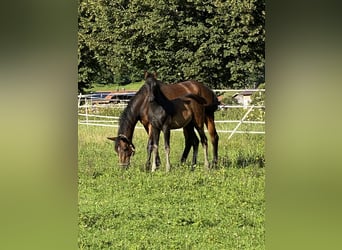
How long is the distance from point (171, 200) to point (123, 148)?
0.42m

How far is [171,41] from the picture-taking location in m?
2.70

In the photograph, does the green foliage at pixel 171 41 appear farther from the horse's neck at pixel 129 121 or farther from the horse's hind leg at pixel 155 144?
the horse's hind leg at pixel 155 144

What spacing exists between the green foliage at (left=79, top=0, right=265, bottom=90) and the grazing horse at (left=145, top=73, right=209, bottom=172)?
0.12m

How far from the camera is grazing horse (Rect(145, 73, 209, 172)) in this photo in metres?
2.78

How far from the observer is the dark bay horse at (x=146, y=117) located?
274cm

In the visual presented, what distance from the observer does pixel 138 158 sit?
2852mm

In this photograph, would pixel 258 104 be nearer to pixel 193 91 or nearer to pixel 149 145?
pixel 193 91

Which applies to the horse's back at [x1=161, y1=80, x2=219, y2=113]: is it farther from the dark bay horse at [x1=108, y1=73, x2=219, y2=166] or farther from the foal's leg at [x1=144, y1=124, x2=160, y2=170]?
the foal's leg at [x1=144, y1=124, x2=160, y2=170]

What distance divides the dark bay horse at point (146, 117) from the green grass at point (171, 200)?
0.04 metres

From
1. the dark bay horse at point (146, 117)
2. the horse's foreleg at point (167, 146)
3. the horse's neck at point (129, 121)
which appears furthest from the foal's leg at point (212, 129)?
the horse's neck at point (129, 121)

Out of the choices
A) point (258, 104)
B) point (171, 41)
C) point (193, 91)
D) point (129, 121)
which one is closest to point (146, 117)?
point (129, 121)
